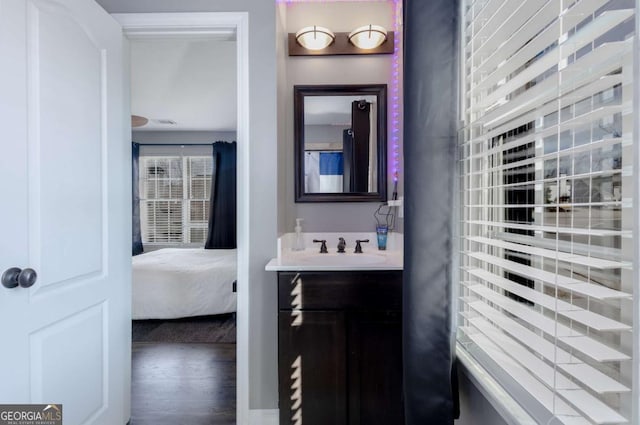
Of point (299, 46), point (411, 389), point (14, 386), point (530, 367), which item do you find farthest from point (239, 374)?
point (299, 46)

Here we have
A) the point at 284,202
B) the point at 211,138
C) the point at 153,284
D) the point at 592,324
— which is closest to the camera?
the point at 592,324

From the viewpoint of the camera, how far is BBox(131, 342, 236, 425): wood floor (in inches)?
73.8

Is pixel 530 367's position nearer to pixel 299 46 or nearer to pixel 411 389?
pixel 411 389

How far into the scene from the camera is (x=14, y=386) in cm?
114

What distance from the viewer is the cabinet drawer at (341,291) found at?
1.56 m

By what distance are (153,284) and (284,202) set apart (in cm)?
197

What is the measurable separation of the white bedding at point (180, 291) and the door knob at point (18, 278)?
209cm

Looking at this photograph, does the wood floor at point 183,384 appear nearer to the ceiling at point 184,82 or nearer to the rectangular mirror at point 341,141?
the rectangular mirror at point 341,141

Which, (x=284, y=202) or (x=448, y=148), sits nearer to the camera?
(x=448, y=148)

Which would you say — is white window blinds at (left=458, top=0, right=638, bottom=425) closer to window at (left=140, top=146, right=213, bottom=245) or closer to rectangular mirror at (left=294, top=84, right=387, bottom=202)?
rectangular mirror at (left=294, top=84, right=387, bottom=202)

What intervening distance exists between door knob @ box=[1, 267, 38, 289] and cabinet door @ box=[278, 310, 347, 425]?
40.1 inches

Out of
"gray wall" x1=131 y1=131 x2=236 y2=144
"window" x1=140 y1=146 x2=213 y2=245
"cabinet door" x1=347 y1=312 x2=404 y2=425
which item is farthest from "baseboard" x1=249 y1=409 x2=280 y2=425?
"gray wall" x1=131 y1=131 x2=236 y2=144
